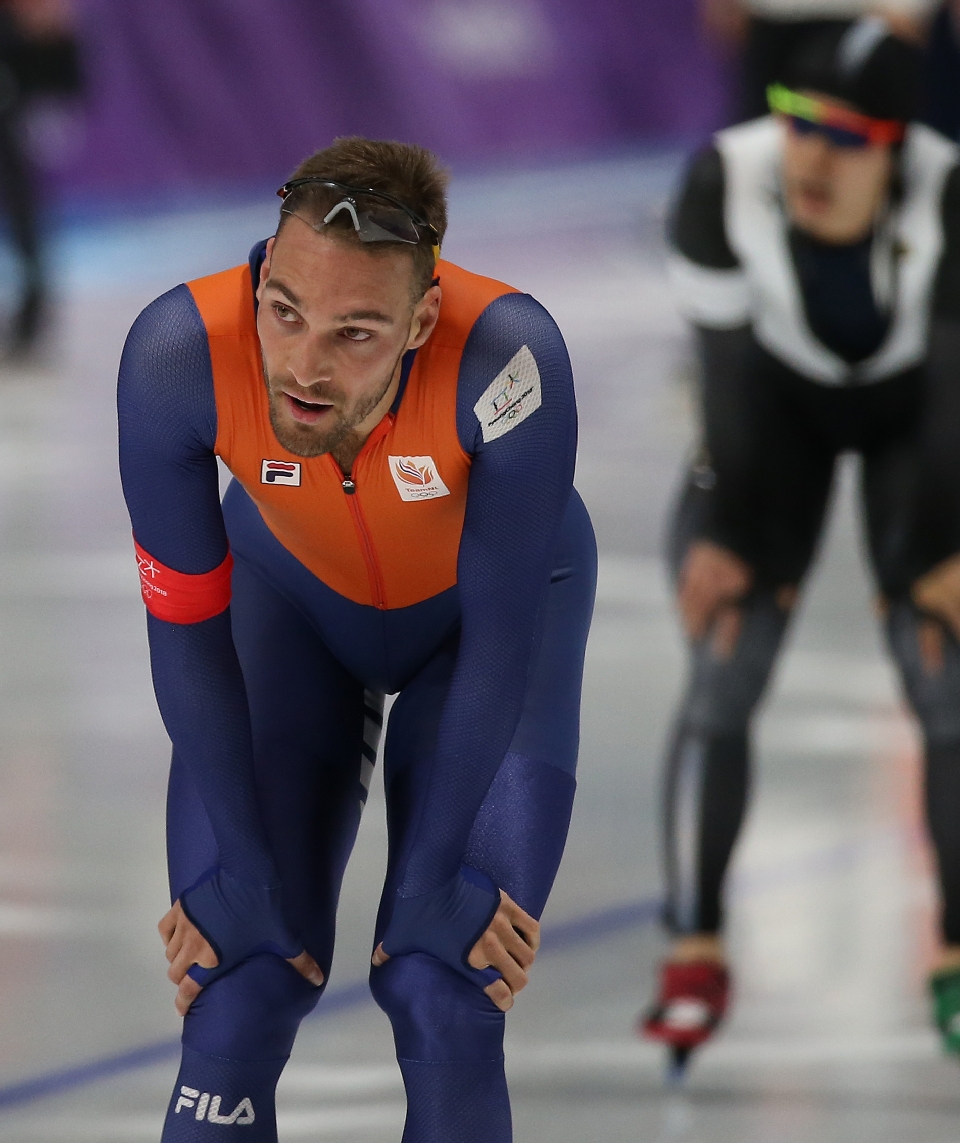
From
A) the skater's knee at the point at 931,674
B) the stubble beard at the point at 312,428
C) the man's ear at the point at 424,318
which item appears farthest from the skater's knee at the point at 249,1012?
the skater's knee at the point at 931,674

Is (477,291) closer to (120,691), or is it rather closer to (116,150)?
(120,691)

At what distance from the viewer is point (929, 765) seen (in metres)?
3.62

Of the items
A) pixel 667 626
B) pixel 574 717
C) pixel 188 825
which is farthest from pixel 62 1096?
pixel 667 626

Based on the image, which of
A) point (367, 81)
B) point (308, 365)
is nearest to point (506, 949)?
point (308, 365)

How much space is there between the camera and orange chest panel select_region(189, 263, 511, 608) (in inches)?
92.7

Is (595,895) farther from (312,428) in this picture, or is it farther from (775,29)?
(775,29)

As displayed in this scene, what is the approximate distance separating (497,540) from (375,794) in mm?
2563

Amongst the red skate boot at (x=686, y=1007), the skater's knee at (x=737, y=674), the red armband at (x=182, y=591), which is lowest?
the red skate boot at (x=686, y=1007)

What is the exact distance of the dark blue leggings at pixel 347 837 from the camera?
7.87 ft

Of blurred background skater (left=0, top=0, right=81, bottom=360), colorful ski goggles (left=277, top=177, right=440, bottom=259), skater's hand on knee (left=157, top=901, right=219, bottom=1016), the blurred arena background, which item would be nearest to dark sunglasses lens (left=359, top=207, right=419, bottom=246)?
colorful ski goggles (left=277, top=177, right=440, bottom=259)

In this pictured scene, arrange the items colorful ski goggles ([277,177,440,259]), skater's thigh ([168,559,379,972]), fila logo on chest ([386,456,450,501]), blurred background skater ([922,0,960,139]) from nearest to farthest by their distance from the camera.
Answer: colorful ski goggles ([277,177,440,259])
fila logo on chest ([386,456,450,501])
skater's thigh ([168,559,379,972])
blurred background skater ([922,0,960,139])

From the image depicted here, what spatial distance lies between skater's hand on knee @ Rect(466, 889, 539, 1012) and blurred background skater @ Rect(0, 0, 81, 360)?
295 inches

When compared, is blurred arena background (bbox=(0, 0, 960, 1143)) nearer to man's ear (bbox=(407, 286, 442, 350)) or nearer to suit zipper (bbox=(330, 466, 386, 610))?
suit zipper (bbox=(330, 466, 386, 610))

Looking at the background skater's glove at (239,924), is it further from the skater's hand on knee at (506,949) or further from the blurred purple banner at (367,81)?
the blurred purple banner at (367,81)
